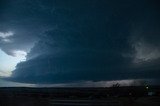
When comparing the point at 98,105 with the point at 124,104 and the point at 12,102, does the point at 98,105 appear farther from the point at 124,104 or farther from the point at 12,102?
the point at 12,102

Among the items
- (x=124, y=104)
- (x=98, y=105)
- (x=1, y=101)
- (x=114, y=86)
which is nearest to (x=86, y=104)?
(x=98, y=105)

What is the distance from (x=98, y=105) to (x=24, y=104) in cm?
736

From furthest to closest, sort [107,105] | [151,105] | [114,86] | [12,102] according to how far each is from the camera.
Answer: [114,86] → [151,105] → [12,102] → [107,105]

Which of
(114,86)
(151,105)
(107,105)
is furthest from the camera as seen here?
(114,86)

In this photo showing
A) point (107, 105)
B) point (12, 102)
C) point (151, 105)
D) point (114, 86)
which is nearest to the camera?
point (107, 105)

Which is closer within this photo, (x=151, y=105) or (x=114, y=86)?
(x=151, y=105)

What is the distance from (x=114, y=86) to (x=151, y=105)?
38.2m

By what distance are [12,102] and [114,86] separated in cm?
4315

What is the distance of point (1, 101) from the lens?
24.9m

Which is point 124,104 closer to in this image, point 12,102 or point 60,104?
point 60,104

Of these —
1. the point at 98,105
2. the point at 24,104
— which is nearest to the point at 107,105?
the point at 98,105

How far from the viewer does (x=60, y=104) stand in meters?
Result: 25.2

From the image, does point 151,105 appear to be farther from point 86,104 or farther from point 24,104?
point 24,104

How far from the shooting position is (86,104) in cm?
2503
